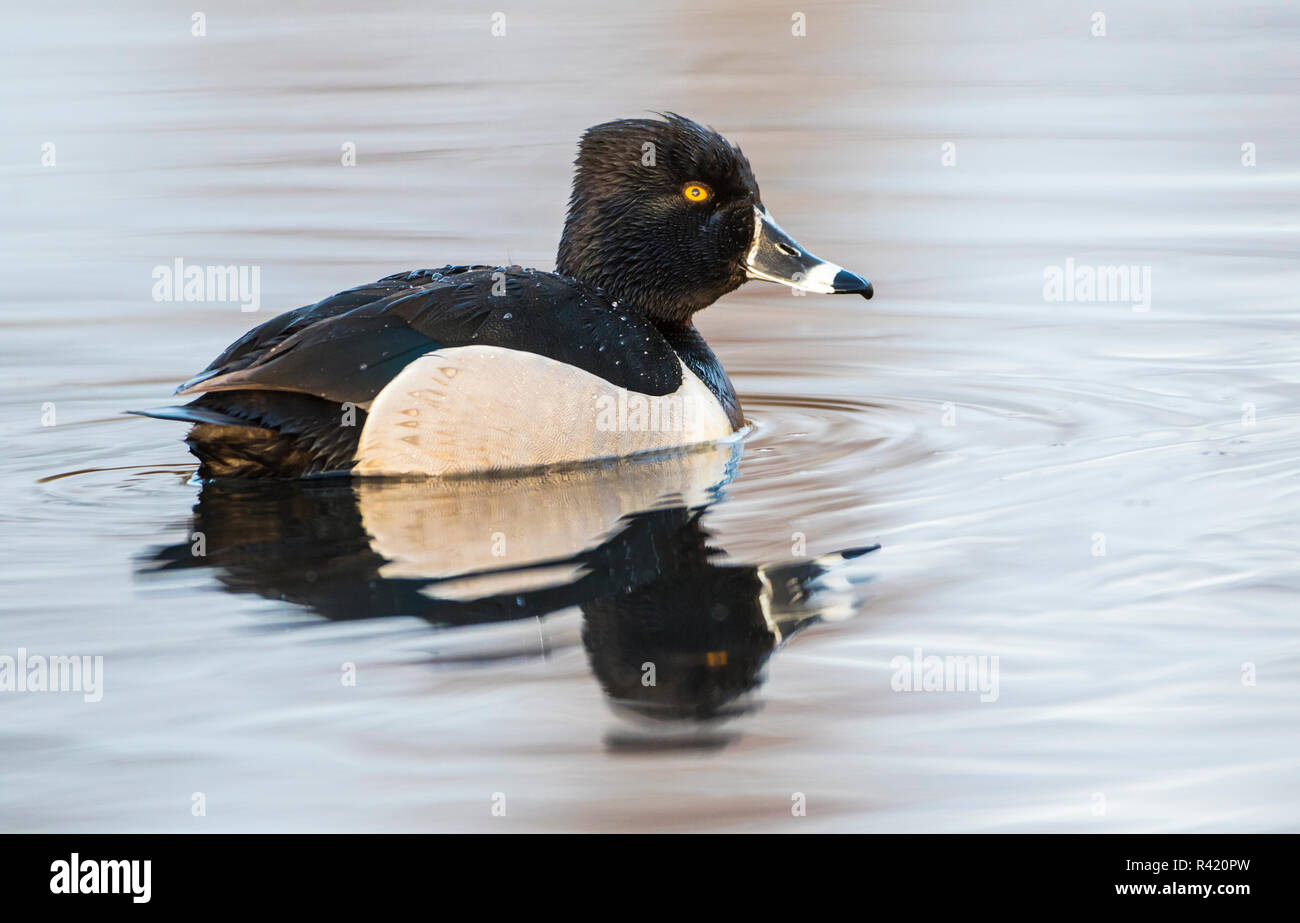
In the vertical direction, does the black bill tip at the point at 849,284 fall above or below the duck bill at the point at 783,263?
below

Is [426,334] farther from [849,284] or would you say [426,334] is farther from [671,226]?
[849,284]

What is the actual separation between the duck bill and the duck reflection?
3.95 feet

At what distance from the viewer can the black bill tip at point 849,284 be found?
27.2 ft

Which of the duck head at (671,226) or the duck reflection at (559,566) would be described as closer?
the duck reflection at (559,566)

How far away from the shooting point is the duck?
7.15 m

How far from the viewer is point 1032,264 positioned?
11219 millimetres

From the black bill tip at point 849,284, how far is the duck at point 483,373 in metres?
0.02

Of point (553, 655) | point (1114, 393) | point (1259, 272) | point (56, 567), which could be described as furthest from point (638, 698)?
point (1259, 272)

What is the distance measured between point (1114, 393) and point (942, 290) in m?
2.34
